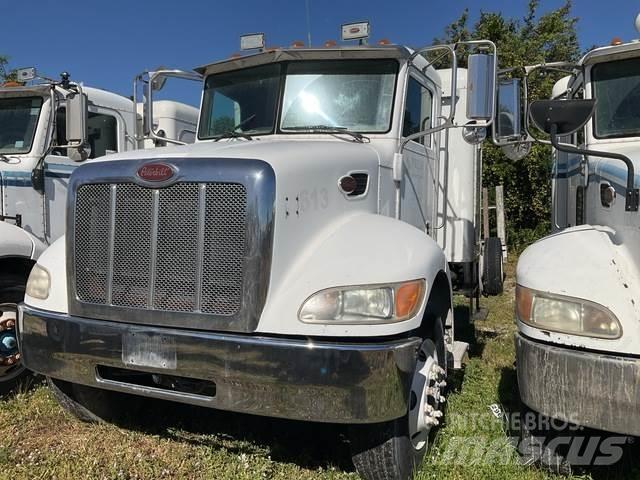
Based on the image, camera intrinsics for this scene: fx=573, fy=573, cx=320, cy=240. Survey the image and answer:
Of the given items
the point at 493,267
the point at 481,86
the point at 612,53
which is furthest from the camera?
the point at 493,267

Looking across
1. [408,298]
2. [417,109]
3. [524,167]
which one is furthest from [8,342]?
[524,167]

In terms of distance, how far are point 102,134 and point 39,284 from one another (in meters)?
3.10

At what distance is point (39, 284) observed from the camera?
3453 mm

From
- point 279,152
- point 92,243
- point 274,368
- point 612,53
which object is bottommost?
point 274,368

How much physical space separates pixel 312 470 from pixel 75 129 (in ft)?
11.7

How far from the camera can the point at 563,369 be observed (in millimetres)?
2734

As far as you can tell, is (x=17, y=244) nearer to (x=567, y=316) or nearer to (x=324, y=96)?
(x=324, y=96)

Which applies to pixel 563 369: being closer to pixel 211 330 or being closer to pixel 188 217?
pixel 211 330

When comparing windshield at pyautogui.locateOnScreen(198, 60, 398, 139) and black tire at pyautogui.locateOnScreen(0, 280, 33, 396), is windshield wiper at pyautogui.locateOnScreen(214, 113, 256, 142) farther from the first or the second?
black tire at pyautogui.locateOnScreen(0, 280, 33, 396)

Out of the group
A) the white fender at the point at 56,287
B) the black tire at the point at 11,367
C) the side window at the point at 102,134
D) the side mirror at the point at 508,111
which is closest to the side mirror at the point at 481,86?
the side mirror at the point at 508,111

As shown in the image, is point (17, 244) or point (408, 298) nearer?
point (408, 298)

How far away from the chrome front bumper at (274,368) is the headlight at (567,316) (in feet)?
2.02

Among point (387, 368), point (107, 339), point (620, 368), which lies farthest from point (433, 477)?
point (107, 339)

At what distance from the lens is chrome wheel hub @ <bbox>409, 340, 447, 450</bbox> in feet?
10.5
